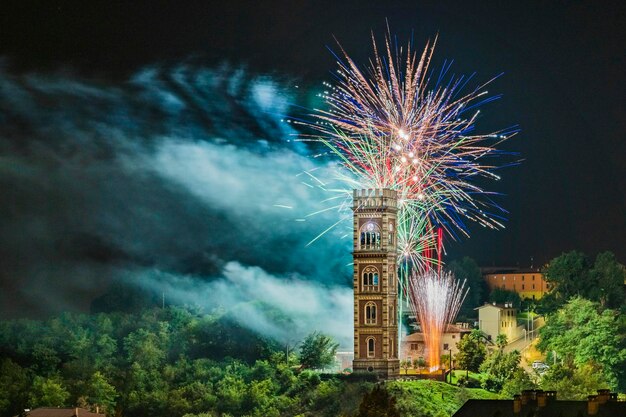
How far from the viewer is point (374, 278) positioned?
142 m

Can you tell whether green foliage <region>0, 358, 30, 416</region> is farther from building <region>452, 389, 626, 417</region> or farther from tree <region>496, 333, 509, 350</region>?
tree <region>496, 333, 509, 350</region>

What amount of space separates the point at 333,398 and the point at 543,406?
27.6 m

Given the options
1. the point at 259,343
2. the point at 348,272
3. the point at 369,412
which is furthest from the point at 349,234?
the point at 369,412

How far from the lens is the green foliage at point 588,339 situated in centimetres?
15688

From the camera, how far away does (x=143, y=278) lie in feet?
540

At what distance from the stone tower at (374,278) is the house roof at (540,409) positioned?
27829mm

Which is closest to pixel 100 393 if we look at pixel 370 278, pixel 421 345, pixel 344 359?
pixel 344 359

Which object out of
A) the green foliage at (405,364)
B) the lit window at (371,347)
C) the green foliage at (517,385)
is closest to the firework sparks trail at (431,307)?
the green foliage at (405,364)

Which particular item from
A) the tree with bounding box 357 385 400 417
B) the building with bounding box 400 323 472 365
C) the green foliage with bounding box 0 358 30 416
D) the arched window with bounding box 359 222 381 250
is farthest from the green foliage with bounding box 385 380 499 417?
the green foliage with bounding box 0 358 30 416

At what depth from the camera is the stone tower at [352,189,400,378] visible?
141 m

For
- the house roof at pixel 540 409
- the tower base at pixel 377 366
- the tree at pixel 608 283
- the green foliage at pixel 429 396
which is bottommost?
the house roof at pixel 540 409

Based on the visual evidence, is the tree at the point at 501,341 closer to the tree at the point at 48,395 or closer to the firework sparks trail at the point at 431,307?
the firework sparks trail at the point at 431,307

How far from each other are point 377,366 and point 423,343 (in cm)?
2580

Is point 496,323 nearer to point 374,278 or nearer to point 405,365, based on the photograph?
point 405,365
